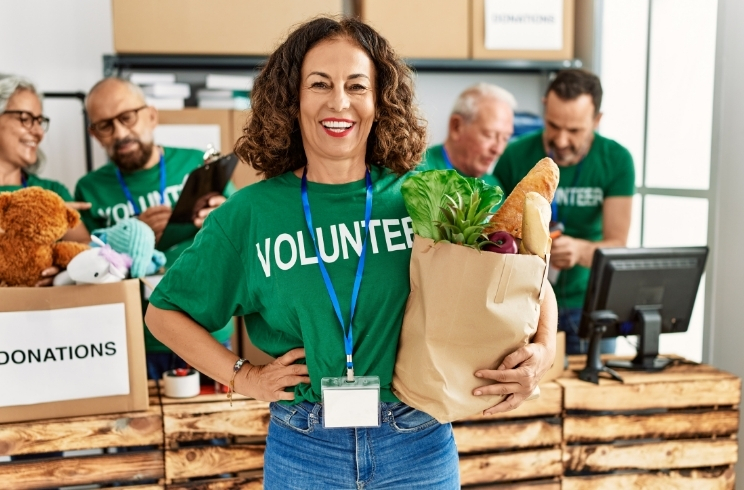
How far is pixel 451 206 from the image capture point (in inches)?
48.2

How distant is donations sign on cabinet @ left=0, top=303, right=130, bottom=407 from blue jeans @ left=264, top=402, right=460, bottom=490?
0.82 metres

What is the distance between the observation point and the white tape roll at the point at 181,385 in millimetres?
2221

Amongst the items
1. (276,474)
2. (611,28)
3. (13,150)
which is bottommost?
(276,474)

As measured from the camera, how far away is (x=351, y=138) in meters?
1.37

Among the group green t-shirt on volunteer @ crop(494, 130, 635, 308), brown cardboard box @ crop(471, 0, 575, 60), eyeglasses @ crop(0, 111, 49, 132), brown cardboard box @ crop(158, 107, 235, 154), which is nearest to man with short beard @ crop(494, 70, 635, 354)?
green t-shirt on volunteer @ crop(494, 130, 635, 308)

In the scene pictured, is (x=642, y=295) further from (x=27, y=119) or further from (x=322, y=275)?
(x=27, y=119)

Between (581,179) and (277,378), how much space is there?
78.3 inches

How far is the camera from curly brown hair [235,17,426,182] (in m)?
1.41

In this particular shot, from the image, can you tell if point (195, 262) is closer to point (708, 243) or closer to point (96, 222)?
point (96, 222)

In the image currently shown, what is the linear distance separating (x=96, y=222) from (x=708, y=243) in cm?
228

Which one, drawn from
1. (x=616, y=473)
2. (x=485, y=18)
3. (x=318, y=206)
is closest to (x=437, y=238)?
(x=318, y=206)

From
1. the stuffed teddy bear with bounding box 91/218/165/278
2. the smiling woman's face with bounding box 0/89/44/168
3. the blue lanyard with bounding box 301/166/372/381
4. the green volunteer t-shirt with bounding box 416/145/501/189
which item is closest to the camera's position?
the blue lanyard with bounding box 301/166/372/381

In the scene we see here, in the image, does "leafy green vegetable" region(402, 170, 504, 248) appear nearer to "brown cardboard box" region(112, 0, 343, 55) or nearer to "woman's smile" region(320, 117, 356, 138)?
"woman's smile" region(320, 117, 356, 138)

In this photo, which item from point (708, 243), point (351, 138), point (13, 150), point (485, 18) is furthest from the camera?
point (485, 18)
